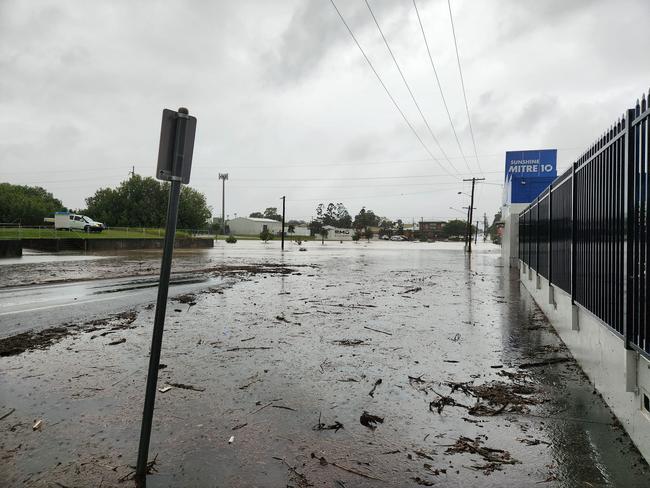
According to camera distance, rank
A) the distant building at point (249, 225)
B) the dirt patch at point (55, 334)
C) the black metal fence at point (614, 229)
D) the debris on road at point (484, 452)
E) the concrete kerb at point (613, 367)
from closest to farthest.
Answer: the debris on road at point (484, 452)
the concrete kerb at point (613, 367)
the black metal fence at point (614, 229)
the dirt patch at point (55, 334)
the distant building at point (249, 225)

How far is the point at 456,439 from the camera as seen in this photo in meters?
3.54

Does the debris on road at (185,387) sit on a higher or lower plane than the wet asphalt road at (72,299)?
lower

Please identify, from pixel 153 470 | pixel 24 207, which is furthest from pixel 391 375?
pixel 24 207

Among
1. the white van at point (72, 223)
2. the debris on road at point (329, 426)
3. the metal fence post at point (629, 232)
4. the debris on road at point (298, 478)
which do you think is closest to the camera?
the debris on road at point (298, 478)

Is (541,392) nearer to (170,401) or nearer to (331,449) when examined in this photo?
(331,449)

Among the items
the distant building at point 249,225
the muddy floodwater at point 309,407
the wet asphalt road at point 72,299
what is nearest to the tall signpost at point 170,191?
the muddy floodwater at point 309,407

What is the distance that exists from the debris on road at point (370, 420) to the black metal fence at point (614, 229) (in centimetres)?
216

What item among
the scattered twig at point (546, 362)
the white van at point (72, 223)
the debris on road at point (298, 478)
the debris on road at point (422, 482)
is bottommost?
the debris on road at point (422, 482)

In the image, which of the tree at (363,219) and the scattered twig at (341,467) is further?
the tree at (363,219)

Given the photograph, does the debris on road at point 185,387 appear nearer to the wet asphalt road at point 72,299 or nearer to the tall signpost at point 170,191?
the tall signpost at point 170,191

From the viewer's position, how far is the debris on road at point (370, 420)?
3785 millimetres

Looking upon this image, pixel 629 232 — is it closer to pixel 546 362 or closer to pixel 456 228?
pixel 546 362

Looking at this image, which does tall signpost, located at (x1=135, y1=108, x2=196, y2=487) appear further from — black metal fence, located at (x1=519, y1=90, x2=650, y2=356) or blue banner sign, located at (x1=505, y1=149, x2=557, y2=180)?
blue banner sign, located at (x1=505, y1=149, x2=557, y2=180)

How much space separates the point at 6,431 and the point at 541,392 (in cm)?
505
